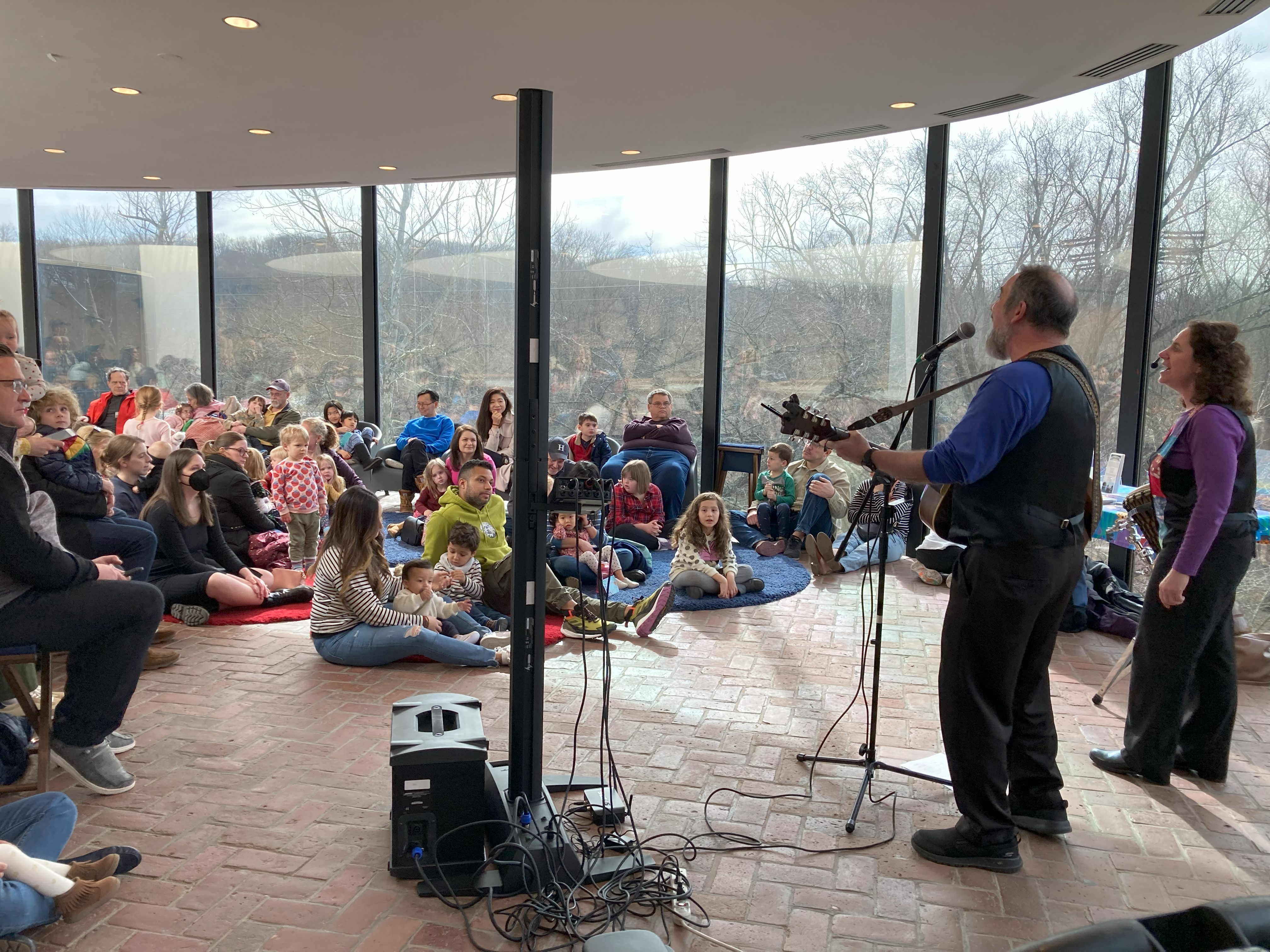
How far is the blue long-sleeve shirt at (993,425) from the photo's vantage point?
2799 mm

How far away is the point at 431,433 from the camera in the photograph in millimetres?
9930

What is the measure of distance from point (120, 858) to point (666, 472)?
618cm

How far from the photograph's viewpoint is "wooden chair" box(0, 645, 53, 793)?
3316mm

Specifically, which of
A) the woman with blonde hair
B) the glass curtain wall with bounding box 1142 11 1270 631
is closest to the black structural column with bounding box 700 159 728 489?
the glass curtain wall with bounding box 1142 11 1270 631

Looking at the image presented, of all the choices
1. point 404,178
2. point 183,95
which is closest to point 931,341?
point 404,178

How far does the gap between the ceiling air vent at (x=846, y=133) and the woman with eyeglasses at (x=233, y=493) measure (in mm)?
4564

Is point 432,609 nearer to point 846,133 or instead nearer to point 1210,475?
point 1210,475

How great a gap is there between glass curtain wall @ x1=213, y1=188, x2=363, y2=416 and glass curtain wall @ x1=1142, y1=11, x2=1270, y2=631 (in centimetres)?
793

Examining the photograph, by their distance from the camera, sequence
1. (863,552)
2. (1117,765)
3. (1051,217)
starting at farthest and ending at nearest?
(863,552) → (1051,217) → (1117,765)

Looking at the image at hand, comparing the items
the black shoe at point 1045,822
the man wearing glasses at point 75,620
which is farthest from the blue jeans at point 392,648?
the black shoe at point 1045,822

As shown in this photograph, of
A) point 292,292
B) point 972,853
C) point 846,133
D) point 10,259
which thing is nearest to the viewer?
point 972,853

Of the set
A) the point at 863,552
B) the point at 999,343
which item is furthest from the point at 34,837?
the point at 863,552

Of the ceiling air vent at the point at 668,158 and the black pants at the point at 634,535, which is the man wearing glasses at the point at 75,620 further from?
the ceiling air vent at the point at 668,158

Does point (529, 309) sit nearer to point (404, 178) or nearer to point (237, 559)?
point (237, 559)
